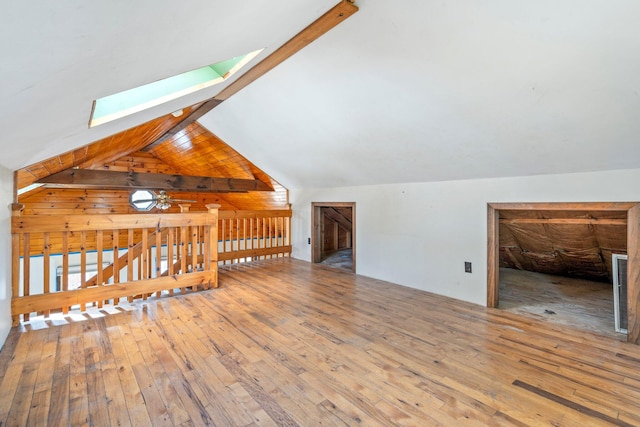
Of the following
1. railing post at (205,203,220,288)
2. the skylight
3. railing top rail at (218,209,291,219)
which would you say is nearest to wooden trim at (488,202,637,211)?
the skylight

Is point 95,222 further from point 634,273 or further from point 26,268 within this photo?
point 634,273

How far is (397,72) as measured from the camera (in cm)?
236

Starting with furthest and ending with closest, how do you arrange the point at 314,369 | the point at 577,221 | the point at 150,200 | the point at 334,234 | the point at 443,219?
the point at 150,200 → the point at 334,234 → the point at 443,219 → the point at 577,221 → the point at 314,369

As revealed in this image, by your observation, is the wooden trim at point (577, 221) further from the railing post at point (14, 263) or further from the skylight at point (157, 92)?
the railing post at point (14, 263)

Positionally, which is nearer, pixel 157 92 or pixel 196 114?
pixel 157 92

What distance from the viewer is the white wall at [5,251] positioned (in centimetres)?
237

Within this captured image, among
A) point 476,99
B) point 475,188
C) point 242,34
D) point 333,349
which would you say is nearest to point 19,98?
point 242,34

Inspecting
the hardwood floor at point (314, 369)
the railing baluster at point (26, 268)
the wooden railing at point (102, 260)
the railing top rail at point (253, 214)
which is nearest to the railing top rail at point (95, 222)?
the wooden railing at point (102, 260)

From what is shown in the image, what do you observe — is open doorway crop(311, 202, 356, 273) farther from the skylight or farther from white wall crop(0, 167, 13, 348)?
white wall crop(0, 167, 13, 348)

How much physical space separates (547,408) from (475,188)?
7.21ft

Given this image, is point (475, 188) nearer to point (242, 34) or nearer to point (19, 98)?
point (242, 34)

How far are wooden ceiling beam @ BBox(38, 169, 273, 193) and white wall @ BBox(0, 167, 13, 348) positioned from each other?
1.96 metres

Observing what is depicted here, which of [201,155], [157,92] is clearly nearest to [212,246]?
[157,92]

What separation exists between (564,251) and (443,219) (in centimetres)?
192
